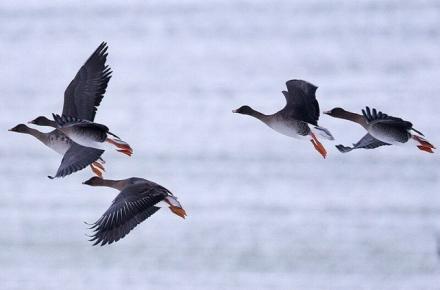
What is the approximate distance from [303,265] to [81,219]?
607 millimetres

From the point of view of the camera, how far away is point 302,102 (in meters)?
3.25

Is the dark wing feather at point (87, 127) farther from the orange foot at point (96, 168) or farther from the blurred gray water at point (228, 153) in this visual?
the blurred gray water at point (228, 153)

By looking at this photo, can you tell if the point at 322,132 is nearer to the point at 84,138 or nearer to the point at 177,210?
the point at 177,210

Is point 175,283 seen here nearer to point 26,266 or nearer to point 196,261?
point 196,261

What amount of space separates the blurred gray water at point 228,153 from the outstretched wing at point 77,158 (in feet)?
1.08

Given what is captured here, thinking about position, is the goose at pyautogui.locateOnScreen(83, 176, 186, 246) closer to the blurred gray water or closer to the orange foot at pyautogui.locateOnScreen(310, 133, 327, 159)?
the blurred gray water

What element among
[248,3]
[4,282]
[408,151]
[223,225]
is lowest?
[4,282]

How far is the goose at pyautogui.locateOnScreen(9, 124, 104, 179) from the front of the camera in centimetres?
316

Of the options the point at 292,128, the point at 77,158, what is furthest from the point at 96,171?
the point at 292,128

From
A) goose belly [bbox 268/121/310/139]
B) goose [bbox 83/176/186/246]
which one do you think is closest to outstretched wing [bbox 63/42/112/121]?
goose [bbox 83/176/186/246]

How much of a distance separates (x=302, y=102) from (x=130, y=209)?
0.50m

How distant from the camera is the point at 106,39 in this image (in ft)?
12.7

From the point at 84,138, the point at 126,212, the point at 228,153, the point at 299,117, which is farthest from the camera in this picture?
the point at 228,153

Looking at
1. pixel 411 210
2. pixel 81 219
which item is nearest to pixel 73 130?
pixel 81 219
